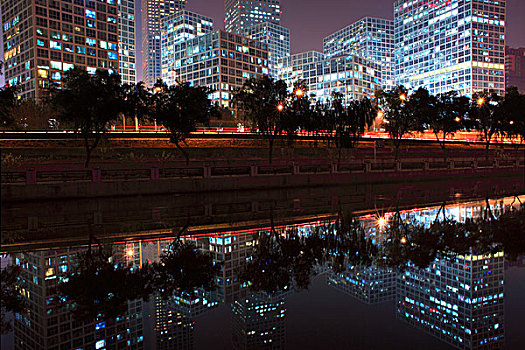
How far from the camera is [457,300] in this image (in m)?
6.80

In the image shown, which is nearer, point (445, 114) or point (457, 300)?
point (457, 300)

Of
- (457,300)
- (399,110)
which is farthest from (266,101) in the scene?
(457,300)

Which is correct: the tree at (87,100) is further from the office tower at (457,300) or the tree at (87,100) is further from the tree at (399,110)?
the tree at (399,110)

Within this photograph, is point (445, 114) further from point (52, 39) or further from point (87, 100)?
point (52, 39)

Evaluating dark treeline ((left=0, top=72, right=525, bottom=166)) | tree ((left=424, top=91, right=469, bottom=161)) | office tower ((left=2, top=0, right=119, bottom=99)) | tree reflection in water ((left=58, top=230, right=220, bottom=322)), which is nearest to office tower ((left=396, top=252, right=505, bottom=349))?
tree reflection in water ((left=58, top=230, right=220, bottom=322))

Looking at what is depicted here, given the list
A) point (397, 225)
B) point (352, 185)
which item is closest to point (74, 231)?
point (397, 225)

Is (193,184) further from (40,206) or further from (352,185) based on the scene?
(352,185)

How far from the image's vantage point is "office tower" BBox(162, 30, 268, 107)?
6718 inches

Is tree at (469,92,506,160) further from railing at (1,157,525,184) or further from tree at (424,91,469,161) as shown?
railing at (1,157,525,184)

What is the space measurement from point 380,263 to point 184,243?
5507 millimetres

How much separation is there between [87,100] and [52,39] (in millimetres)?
125592

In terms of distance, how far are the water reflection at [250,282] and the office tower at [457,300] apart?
21mm

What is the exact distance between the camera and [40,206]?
72.0ft

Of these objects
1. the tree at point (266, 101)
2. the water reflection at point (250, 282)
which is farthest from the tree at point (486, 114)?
the water reflection at point (250, 282)
